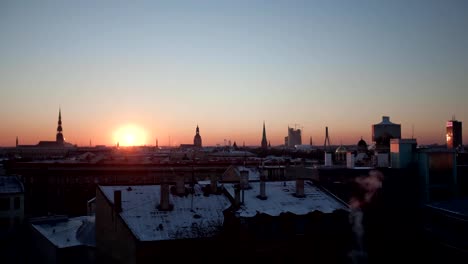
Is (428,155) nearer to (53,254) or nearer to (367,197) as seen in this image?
(367,197)

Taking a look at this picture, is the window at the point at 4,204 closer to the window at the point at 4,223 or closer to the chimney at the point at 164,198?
the window at the point at 4,223

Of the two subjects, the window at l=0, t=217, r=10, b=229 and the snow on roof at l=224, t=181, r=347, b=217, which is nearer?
the snow on roof at l=224, t=181, r=347, b=217

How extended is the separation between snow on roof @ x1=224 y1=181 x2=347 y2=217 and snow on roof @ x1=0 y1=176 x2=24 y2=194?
29.5 meters

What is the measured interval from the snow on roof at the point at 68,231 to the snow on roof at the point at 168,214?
23.8ft

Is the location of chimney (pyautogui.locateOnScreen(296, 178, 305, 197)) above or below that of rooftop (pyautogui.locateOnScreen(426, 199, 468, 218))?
above

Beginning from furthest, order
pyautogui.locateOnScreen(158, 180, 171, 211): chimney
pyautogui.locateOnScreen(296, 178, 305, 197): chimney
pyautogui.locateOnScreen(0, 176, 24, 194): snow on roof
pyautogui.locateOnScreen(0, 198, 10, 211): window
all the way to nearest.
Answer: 1. pyautogui.locateOnScreen(0, 176, 24, 194): snow on roof
2. pyautogui.locateOnScreen(0, 198, 10, 211): window
3. pyautogui.locateOnScreen(296, 178, 305, 197): chimney
4. pyautogui.locateOnScreen(158, 180, 171, 211): chimney

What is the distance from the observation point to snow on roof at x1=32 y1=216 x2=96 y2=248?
117ft

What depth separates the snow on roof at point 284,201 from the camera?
29534mm

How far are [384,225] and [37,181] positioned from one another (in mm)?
57414

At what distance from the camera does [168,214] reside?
2805 centimetres

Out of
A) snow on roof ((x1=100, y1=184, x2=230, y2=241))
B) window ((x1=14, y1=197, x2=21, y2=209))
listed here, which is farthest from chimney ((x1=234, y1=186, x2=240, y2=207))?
window ((x1=14, y1=197, x2=21, y2=209))

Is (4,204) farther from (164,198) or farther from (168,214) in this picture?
(168,214)

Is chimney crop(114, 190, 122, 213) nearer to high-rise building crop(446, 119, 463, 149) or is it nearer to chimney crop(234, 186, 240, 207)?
chimney crop(234, 186, 240, 207)

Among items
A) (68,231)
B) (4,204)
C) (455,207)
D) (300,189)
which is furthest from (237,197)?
(4,204)
